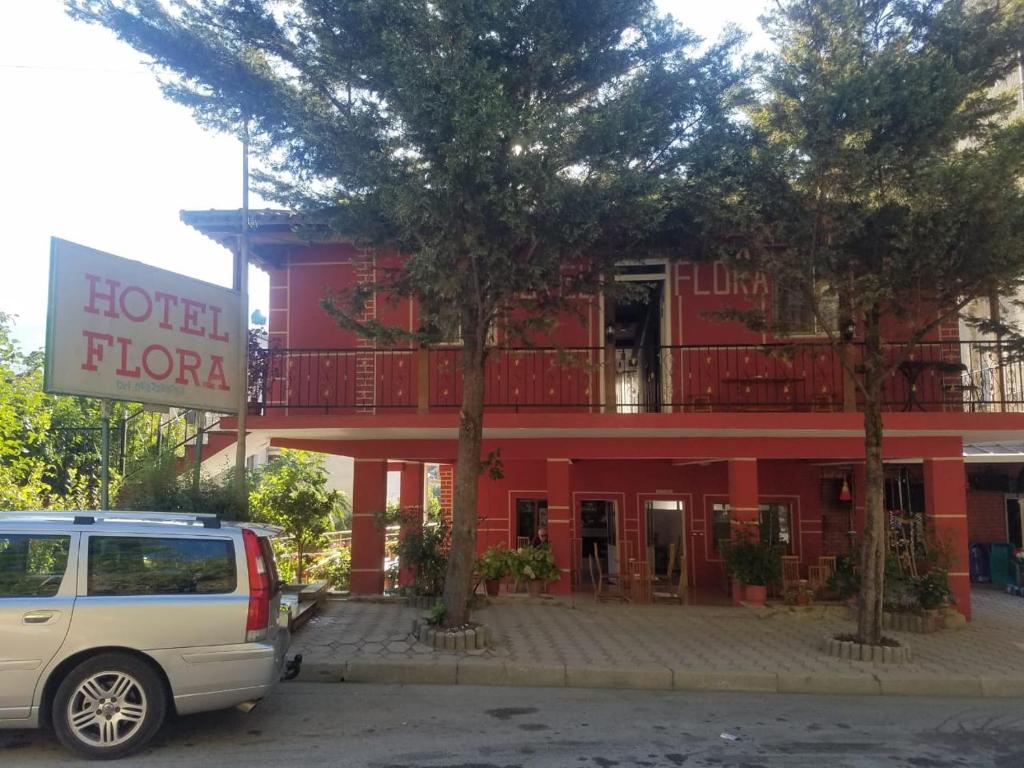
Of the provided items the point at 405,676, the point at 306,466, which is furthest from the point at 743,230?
the point at 306,466

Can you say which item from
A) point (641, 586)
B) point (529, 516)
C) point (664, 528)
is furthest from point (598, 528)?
point (641, 586)

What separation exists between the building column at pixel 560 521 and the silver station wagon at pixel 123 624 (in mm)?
6806

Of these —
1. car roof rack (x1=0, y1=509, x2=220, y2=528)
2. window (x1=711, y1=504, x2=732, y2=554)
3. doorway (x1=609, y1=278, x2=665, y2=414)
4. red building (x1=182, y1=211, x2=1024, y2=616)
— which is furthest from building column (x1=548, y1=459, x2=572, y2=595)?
car roof rack (x1=0, y1=509, x2=220, y2=528)

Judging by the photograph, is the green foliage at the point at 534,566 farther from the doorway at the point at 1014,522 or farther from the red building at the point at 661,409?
the doorway at the point at 1014,522

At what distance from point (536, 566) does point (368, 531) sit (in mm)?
2800

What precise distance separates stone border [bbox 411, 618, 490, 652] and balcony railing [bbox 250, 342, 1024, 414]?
3.81 metres

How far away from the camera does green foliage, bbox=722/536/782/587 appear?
37.4 ft

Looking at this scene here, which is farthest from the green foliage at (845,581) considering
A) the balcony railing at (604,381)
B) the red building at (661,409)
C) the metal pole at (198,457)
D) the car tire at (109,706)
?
the car tire at (109,706)

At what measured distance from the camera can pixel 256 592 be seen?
212 inches

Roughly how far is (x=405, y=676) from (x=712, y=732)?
3.11m

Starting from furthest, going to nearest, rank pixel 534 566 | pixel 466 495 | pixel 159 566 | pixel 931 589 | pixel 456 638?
pixel 534 566, pixel 931 589, pixel 466 495, pixel 456 638, pixel 159 566

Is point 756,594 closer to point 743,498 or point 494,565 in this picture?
point 743,498

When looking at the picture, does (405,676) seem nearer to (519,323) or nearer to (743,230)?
(519,323)

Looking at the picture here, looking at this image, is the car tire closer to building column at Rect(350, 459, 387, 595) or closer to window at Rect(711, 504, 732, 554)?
building column at Rect(350, 459, 387, 595)
